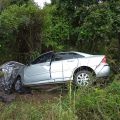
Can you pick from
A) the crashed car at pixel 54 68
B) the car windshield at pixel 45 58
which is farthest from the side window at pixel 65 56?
the car windshield at pixel 45 58

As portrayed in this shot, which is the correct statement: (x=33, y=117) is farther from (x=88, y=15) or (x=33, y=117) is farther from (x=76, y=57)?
(x=88, y=15)

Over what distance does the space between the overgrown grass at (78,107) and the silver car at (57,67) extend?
6.09m

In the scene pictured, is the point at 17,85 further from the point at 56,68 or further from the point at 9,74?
the point at 56,68

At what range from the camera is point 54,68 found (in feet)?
52.4

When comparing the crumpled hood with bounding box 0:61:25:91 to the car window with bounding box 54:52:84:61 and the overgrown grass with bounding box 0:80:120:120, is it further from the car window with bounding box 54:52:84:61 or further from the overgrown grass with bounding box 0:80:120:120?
the overgrown grass with bounding box 0:80:120:120

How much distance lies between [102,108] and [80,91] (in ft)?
1.83

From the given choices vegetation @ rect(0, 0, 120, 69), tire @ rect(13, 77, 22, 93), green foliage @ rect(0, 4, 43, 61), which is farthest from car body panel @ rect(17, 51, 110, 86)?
green foliage @ rect(0, 4, 43, 61)

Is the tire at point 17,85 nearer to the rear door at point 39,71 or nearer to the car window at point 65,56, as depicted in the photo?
the rear door at point 39,71

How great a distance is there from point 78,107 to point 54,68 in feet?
25.8

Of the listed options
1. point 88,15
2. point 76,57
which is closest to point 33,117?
point 76,57

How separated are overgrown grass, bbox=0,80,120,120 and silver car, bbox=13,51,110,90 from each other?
240 inches

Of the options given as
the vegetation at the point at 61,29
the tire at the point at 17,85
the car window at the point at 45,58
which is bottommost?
the tire at the point at 17,85

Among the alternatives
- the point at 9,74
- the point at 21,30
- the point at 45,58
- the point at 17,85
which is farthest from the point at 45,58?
the point at 21,30

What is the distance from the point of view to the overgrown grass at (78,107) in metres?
7.74
